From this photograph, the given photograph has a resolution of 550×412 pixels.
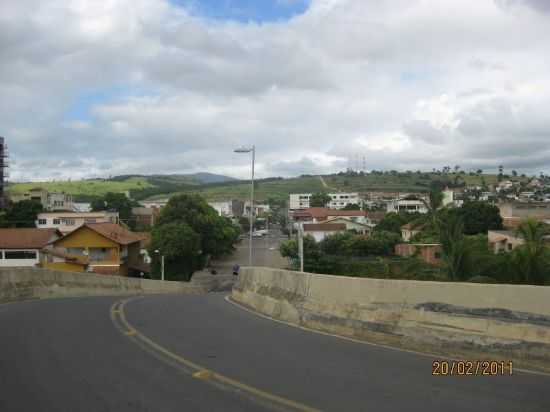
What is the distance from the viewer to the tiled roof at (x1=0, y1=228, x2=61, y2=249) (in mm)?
58125

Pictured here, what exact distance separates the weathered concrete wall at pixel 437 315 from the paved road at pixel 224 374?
0.49 metres

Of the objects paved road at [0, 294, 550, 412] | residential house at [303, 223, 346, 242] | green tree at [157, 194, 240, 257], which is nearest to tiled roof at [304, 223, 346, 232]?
residential house at [303, 223, 346, 242]

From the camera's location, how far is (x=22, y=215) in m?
92.7

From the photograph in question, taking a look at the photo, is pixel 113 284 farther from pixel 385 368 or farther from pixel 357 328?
pixel 385 368

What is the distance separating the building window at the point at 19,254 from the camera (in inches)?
2291

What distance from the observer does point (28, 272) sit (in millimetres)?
23797

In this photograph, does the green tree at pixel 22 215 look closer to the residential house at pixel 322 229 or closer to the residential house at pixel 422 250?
the residential house at pixel 322 229

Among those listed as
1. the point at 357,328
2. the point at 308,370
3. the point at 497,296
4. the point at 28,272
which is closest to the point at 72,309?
the point at 28,272

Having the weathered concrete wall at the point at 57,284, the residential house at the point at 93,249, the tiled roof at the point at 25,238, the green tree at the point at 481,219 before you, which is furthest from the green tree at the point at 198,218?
the green tree at the point at 481,219

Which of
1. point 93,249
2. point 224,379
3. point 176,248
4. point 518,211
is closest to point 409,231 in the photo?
point 518,211

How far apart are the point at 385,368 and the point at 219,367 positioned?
7.87 ft

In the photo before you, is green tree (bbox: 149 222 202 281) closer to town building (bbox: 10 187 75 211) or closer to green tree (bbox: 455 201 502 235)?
green tree (bbox: 455 201 502 235)

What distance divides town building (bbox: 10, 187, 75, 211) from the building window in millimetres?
65176

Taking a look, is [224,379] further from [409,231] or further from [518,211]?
[518,211]
